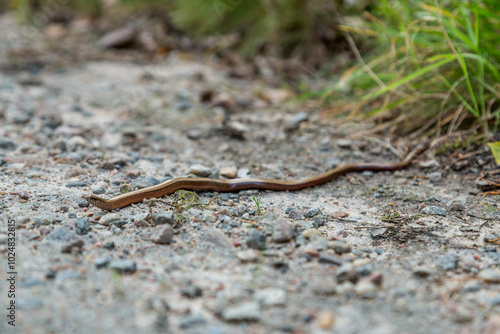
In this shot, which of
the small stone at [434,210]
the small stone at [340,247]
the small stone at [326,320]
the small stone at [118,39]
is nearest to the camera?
the small stone at [326,320]

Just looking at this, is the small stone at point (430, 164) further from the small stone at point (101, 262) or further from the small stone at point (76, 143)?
the small stone at point (76, 143)

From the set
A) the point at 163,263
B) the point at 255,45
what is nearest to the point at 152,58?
the point at 255,45

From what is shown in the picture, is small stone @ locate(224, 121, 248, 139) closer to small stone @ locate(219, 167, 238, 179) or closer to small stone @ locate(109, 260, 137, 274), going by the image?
small stone @ locate(219, 167, 238, 179)

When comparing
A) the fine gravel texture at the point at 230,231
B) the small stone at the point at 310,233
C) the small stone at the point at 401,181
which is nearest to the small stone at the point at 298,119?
the fine gravel texture at the point at 230,231

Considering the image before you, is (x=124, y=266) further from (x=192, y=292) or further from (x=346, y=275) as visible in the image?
(x=346, y=275)

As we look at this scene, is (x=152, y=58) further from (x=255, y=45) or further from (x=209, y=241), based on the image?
(x=209, y=241)

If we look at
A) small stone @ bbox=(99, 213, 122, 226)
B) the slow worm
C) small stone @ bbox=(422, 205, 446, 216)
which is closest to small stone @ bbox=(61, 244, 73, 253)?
small stone @ bbox=(99, 213, 122, 226)
